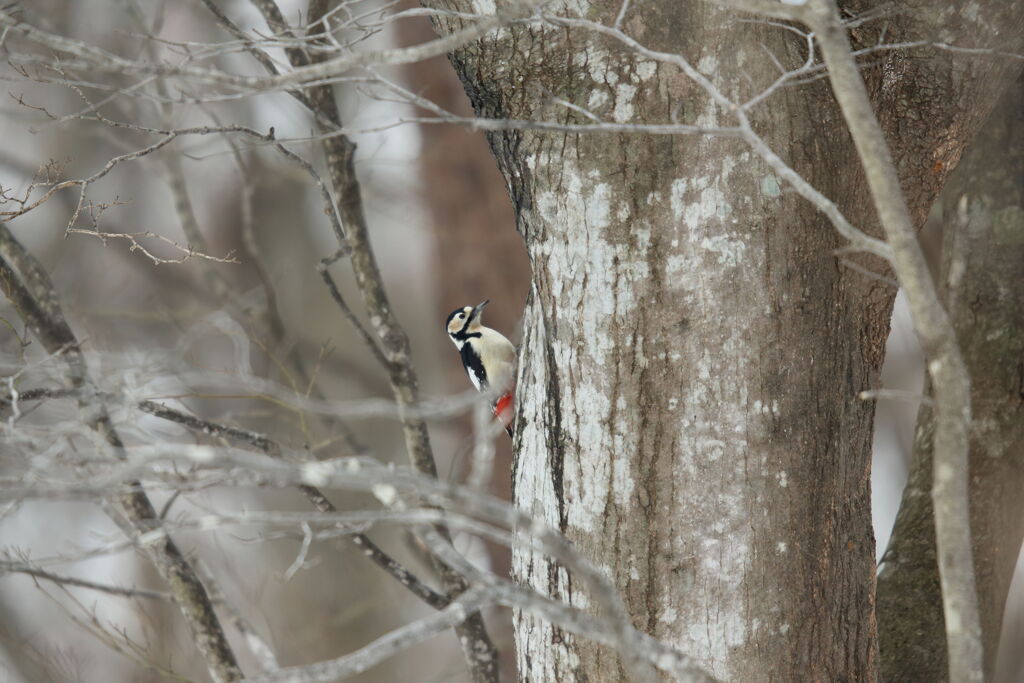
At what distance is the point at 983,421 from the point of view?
106 inches

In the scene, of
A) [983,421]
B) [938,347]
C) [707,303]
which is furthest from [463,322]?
[938,347]

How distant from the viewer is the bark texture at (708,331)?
1.99 meters

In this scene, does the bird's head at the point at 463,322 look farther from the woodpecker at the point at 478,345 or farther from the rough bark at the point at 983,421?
the rough bark at the point at 983,421

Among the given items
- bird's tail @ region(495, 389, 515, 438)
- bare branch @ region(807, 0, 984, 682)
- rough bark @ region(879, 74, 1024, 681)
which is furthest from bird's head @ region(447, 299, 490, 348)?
bare branch @ region(807, 0, 984, 682)

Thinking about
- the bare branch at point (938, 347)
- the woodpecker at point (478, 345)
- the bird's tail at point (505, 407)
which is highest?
the woodpecker at point (478, 345)

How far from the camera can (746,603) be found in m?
2.02

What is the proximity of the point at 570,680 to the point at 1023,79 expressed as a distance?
2228 mm

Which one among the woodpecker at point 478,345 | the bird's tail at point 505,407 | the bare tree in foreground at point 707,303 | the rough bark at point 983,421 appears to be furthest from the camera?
the woodpecker at point 478,345

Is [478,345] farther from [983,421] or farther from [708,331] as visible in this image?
[708,331]

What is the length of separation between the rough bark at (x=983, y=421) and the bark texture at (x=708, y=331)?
0.69m

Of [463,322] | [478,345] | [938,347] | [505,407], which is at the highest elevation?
[463,322]

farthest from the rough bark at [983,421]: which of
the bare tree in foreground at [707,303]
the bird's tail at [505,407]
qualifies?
the bird's tail at [505,407]

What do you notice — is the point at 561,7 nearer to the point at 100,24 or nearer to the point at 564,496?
the point at 564,496

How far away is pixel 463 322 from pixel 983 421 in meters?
2.98
